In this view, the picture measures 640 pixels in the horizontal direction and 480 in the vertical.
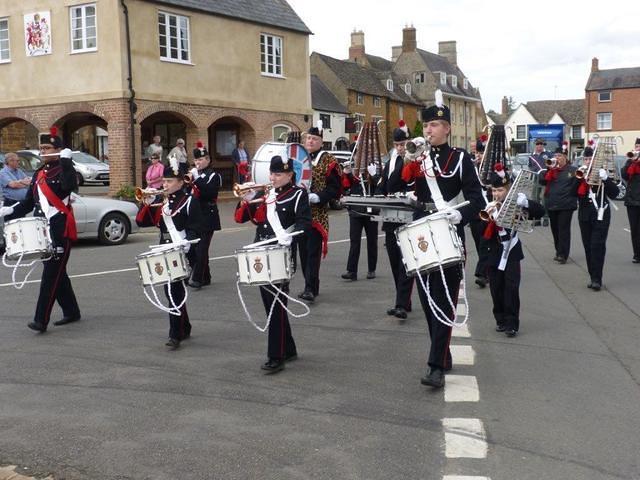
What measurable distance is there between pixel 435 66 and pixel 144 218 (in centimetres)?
7328

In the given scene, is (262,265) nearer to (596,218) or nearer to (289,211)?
(289,211)

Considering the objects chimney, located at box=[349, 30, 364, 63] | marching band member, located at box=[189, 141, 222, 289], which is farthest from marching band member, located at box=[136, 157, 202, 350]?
chimney, located at box=[349, 30, 364, 63]

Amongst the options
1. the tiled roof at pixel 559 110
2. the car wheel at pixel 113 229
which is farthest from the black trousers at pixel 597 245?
the tiled roof at pixel 559 110

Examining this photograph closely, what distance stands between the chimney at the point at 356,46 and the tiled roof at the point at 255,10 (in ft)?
129

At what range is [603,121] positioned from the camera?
248 feet

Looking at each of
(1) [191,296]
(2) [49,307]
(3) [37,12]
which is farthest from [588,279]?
(3) [37,12]

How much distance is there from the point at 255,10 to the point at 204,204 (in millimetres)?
20686

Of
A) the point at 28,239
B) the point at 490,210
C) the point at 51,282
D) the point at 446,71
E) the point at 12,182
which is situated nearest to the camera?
the point at 490,210

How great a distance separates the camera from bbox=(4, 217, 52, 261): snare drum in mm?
7852

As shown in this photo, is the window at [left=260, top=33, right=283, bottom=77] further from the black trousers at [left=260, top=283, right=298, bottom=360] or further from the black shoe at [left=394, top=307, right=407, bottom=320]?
the black trousers at [left=260, top=283, right=298, bottom=360]

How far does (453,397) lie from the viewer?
226 inches

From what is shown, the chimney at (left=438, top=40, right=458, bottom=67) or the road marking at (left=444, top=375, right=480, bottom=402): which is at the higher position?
the chimney at (left=438, top=40, right=458, bottom=67)

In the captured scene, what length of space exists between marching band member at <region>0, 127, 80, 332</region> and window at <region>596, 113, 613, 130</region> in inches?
2905

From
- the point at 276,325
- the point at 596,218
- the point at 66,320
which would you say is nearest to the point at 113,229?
the point at 66,320
